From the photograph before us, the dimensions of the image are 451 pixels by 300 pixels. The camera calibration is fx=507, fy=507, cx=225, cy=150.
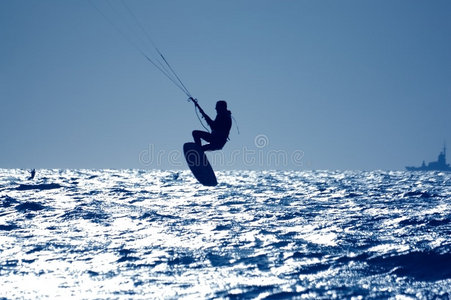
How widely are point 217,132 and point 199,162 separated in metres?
1.77

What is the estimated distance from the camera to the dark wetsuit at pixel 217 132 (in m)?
14.0

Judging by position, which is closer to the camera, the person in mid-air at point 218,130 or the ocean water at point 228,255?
the ocean water at point 228,255

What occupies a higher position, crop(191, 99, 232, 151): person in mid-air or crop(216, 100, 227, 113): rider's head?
crop(216, 100, 227, 113): rider's head

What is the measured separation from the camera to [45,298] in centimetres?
980

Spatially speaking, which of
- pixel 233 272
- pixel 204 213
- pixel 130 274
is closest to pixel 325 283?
pixel 233 272

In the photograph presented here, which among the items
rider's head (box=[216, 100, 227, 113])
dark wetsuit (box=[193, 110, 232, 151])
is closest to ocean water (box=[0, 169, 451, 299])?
dark wetsuit (box=[193, 110, 232, 151])

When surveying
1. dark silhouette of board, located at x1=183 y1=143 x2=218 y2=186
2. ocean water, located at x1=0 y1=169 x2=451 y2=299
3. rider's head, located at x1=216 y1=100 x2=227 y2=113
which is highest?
rider's head, located at x1=216 y1=100 x2=227 y2=113

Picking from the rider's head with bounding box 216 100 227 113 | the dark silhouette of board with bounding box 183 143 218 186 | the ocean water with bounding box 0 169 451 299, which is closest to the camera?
the ocean water with bounding box 0 169 451 299

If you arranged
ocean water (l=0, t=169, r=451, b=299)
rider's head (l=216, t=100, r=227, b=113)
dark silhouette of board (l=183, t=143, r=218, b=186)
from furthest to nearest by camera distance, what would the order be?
1. dark silhouette of board (l=183, t=143, r=218, b=186)
2. rider's head (l=216, t=100, r=227, b=113)
3. ocean water (l=0, t=169, r=451, b=299)

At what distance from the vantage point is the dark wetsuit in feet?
46.0

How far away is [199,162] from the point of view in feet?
51.2

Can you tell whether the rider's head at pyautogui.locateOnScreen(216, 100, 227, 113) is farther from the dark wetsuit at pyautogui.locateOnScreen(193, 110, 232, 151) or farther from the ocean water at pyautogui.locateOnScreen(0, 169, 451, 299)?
the ocean water at pyautogui.locateOnScreen(0, 169, 451, 299)

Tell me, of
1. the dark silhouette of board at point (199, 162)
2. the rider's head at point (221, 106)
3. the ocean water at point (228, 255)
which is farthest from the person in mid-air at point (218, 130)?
the ocean water at point (228, 255)

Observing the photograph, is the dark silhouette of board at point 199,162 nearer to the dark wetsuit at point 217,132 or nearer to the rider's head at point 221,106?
the dark wetsuit at point 217,132
